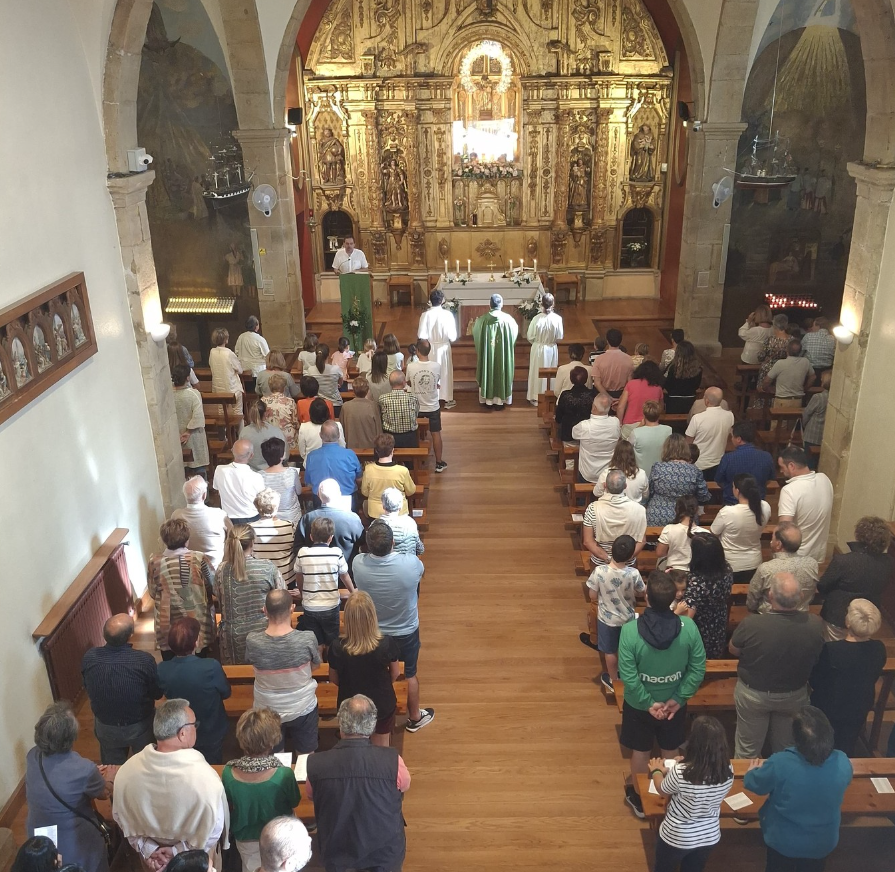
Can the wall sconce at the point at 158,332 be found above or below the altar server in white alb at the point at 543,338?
above

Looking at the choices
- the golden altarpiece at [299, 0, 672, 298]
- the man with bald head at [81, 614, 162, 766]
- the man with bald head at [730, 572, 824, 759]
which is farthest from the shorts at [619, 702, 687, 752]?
the golden altarpiece at [299, 0, 672, 298]

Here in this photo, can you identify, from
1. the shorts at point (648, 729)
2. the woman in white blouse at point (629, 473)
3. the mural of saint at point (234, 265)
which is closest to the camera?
the shorts at point (648, 729)

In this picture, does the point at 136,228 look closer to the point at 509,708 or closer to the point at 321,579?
the point at 321,579

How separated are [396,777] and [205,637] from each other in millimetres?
2302

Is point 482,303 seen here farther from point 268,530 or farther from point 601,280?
point 268,530

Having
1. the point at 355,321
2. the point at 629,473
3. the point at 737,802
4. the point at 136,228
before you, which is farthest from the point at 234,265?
the point at 737,802

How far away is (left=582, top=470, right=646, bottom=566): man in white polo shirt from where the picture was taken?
606cm

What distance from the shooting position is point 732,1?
438 inches

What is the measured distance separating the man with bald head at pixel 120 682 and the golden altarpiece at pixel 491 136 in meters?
12.1

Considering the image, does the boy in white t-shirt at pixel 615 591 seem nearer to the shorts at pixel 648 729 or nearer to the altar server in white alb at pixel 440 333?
the shorts at pixel 648 729

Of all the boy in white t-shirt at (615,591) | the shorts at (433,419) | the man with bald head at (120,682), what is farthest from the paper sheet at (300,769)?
the shorts at (433,419)

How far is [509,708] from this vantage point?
19.8 ft

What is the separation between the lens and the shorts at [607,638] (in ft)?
18.9

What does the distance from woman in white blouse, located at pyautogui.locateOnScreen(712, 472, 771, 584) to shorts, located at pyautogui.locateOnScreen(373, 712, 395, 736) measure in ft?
8.21
